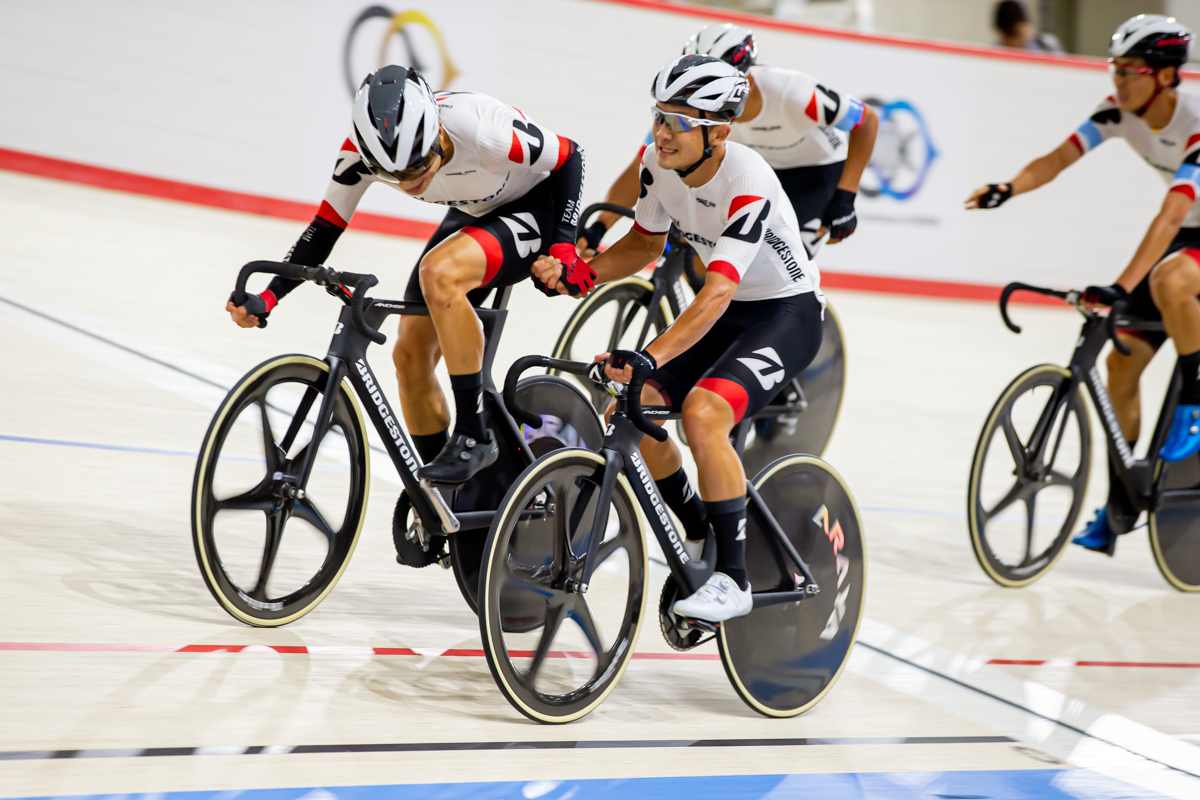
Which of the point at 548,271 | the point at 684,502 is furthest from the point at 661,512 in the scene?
the point at 548,271

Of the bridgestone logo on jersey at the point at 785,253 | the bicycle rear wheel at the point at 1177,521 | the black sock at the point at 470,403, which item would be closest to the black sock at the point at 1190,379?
the bicycle rear wheel at the point at 1177,521

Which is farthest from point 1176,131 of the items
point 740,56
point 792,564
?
point 792,564

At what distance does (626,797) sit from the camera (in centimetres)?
252

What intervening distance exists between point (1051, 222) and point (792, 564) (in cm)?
923

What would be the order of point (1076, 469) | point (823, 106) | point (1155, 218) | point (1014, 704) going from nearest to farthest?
1. point (1014, 704)
2. point (1155, 218)
3. point (1076, 469)
4. point (823, 106)

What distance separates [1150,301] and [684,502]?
2.56m

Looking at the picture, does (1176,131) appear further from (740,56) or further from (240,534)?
(240,534)

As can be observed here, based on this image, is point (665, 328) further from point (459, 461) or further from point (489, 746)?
point (489, 746)

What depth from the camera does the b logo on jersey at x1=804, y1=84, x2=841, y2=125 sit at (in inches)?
181

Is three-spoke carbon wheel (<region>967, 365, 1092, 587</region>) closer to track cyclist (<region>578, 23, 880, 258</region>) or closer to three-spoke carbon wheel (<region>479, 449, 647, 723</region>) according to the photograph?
track cyclist (<region>578, 23, 880, 258</region>)

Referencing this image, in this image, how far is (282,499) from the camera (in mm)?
2889

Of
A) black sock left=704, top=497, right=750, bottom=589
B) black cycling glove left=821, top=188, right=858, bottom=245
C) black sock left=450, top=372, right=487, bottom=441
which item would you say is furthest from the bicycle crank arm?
black cycling glove left=821, top=188, right=858, bottom=245

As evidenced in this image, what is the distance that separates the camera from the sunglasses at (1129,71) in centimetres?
429

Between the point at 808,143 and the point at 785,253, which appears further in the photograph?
the point at 808,143
